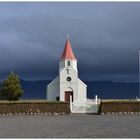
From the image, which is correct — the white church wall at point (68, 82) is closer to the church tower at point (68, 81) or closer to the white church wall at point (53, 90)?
the church tower at point (68, 81)

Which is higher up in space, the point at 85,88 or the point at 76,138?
the point at 85,88

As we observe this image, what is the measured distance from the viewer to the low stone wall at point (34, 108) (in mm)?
37531

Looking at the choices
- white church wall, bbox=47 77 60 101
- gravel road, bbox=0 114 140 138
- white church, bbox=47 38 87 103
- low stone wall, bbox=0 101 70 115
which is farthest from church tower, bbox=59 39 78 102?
gravel road, bbox=0 114 140 138

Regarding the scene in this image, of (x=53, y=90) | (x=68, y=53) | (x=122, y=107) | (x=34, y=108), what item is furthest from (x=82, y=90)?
(x=122, y=107)

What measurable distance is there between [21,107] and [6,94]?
2259 centimetres

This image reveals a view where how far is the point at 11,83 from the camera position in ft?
194

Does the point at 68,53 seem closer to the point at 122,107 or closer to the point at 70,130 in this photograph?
the point at 122,107

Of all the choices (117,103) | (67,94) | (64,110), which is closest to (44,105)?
(64,110)

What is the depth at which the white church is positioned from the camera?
192ft

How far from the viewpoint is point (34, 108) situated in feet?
125

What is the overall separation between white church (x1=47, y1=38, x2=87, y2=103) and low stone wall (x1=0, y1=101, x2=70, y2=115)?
20.2m

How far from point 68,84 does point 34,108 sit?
68.6 ft

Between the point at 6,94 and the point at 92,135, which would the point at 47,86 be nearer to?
the point at 6,94

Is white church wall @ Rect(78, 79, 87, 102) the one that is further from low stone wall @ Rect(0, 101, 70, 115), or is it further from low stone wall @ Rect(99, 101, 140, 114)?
low stone wall @ Rect(99, 101, 140, 114)
